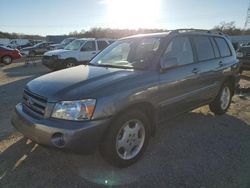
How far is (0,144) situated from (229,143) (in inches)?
151

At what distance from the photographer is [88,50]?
1366 cm

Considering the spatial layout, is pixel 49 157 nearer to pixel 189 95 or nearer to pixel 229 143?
pixel 189 95

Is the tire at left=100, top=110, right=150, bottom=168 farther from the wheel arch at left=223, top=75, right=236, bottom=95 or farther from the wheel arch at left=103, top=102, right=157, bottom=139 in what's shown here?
the wheel arch at left=223, top=75, right=236, bottom=95

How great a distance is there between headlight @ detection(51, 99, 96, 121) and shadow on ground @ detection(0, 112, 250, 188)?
1.65 feet

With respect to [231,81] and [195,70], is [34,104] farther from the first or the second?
[231,81]

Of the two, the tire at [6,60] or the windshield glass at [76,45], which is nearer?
the windshield glass at [76,45]

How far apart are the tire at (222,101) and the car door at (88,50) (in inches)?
349

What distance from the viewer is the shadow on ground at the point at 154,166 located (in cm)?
321

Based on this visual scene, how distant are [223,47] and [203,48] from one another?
3.18 ft

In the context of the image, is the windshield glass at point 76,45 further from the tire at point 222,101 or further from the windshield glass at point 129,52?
the tire at point 222,101

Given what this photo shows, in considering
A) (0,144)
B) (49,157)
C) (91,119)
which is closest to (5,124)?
(0,144)

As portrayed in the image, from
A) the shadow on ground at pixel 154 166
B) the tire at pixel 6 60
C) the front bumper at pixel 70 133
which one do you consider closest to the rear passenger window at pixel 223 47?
the shadow on ground at pixel 154 166

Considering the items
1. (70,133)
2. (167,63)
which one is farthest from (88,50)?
(70,133)

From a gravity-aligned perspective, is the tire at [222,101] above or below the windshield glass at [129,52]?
below
